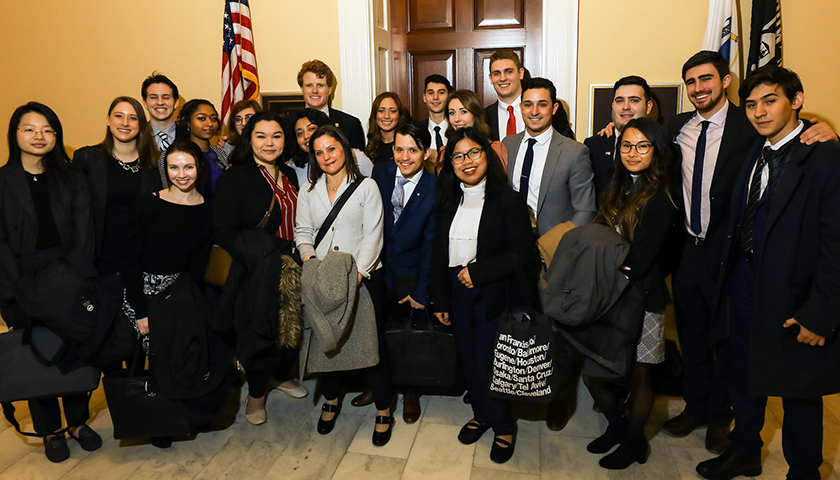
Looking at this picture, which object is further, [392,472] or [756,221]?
[392,472]

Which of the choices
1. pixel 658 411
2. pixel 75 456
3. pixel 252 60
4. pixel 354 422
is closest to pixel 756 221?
pixel 658 411

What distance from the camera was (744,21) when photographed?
429cm

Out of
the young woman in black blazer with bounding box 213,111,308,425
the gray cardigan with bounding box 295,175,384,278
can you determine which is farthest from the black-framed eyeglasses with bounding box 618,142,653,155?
the young woman in black blazer with bounding box 213,111,308,425

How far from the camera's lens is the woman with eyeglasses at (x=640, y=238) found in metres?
2.61

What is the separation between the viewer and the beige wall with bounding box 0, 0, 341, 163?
190 inches

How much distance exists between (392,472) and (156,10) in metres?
4.44

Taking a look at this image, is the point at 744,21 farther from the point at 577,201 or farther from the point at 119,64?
the point at 119,64

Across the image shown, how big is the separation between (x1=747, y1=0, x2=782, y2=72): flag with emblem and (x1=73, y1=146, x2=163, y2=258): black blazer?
13.8 ft

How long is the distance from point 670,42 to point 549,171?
Result: 2109 mm

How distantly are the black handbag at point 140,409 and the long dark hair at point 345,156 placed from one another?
4.38 ft

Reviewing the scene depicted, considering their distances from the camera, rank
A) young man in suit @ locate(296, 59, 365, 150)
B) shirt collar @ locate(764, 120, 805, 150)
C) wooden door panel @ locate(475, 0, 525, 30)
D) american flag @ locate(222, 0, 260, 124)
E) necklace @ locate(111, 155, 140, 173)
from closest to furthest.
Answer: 1. shirt collar @ locate(764, 120, 805, 150)
2. necklace @ locate(111, 155, 140, 173)
3. young man in suit @ locate(296, 59, 365, 150)
4. american flag @ locate(222, 0, 260, 124)
5. wooden door panel @ locate(475, 0, 525, 30)

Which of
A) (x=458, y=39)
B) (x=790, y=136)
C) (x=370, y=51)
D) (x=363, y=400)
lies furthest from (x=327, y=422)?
(x=458, y=39)

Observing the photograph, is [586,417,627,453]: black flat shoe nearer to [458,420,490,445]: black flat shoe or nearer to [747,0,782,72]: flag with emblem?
[458,420,490,445]: black flat shoe

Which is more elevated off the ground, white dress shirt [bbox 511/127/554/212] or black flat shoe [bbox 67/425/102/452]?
white dress shirt [bbox 511/127/554/212]
